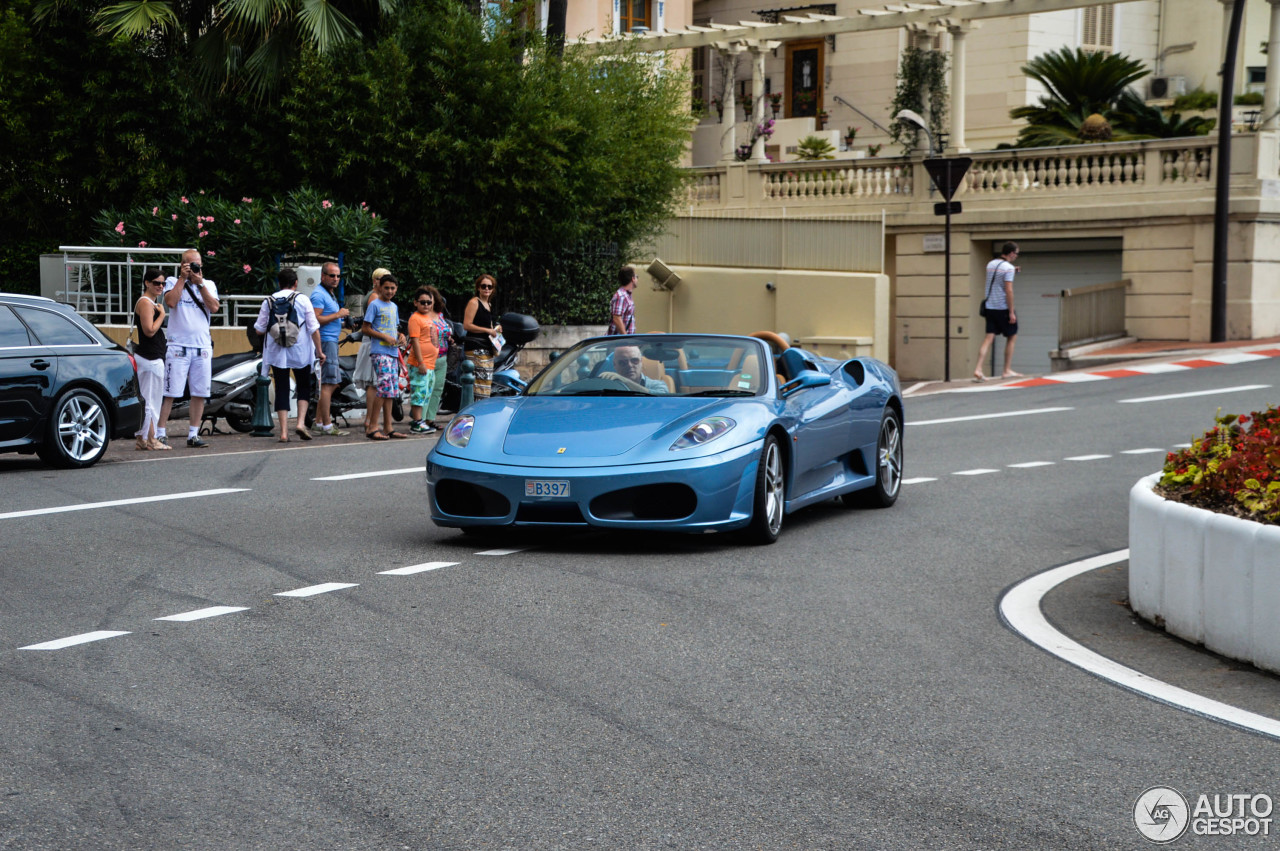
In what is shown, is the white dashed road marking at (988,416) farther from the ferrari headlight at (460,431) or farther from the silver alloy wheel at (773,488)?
the ferrari headlight at (460,431)

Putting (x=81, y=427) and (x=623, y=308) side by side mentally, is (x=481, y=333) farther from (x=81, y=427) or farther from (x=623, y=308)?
(x=81, y=427)

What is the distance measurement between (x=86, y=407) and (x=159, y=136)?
11.0 meters

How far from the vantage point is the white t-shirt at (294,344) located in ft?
50.8

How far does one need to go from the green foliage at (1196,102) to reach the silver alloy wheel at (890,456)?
29.0m

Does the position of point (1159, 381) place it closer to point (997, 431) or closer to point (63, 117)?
point (997, 431)

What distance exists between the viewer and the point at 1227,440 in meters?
7.92

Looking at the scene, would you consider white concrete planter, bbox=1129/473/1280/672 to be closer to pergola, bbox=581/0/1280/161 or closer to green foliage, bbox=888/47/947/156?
pergola, bbox=581/0/1280/161

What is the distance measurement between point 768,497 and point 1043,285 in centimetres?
2374

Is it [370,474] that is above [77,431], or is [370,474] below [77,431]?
below

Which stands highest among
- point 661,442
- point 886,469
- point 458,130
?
point 458,130

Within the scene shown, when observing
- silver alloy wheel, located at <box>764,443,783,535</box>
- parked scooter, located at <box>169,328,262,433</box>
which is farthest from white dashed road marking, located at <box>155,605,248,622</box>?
parked scooter, located at <box>169,328,262,433</box>

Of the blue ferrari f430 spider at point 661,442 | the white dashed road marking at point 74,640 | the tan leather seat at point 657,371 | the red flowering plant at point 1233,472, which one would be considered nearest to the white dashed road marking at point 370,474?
the blue ferrari f430 spider at point 661,442

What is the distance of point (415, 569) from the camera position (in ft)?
27.4

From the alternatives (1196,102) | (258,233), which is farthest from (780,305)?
(1196,102)
